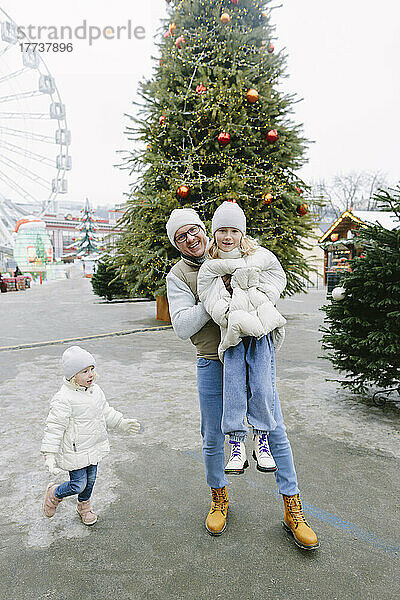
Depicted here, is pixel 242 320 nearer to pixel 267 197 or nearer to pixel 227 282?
pixel 227 282

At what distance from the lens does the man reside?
7.89ft

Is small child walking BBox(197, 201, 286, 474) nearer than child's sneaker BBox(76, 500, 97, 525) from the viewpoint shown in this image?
Yes

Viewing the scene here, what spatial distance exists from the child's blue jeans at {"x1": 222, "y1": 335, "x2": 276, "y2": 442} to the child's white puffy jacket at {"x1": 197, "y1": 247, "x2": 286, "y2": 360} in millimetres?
87

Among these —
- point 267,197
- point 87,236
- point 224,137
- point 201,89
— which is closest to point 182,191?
point 224,137

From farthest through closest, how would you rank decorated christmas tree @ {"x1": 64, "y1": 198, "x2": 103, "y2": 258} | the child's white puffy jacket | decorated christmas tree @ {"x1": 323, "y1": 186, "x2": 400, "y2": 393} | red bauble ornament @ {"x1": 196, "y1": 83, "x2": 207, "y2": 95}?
decorated christmas tree @ {"x1": 64, "y1": 198, "x2": 103, "y2": 258}
red bauble ornament @ {"x1": 196, "y1": 83, "x2": 207, "y2": 95}
decorated christmas tree @ {"x1": 323, "y1": 186, "x2": 400, "y2": 393}
the child's white puffy jacket

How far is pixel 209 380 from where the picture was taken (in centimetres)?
250

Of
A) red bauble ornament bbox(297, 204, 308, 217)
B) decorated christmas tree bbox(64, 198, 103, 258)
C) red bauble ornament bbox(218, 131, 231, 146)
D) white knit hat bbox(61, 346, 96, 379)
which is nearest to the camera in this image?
white knit hat bbox(61, 346, 96, 379)

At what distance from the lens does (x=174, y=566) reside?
7.23 feet

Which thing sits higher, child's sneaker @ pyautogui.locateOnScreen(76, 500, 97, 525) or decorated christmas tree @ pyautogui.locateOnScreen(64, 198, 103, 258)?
decorated christmas tree @ pyautogui.locateOnScreen(64, 198, 103, 258)

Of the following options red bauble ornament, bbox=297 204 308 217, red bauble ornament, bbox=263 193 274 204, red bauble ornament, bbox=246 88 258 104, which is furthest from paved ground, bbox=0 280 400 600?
red bauble ornament, bbox=246 88 258 104

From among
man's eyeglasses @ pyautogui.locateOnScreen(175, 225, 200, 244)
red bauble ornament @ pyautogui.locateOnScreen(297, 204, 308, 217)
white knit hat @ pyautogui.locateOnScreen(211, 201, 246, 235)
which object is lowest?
man's eyeglasses @ pyautogui.locateOnScreen(175, 225, 200, 244)

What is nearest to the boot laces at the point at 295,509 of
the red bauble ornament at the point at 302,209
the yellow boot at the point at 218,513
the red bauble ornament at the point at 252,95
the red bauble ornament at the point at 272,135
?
the yellow boot at the point at 218,513

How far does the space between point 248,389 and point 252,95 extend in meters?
8.81

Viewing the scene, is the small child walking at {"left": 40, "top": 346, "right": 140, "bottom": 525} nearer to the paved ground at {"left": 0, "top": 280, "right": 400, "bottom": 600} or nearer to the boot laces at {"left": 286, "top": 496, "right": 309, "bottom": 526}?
the paved ground at {"left": 0, "top": 280, "right": 400, "bottom": 600}
